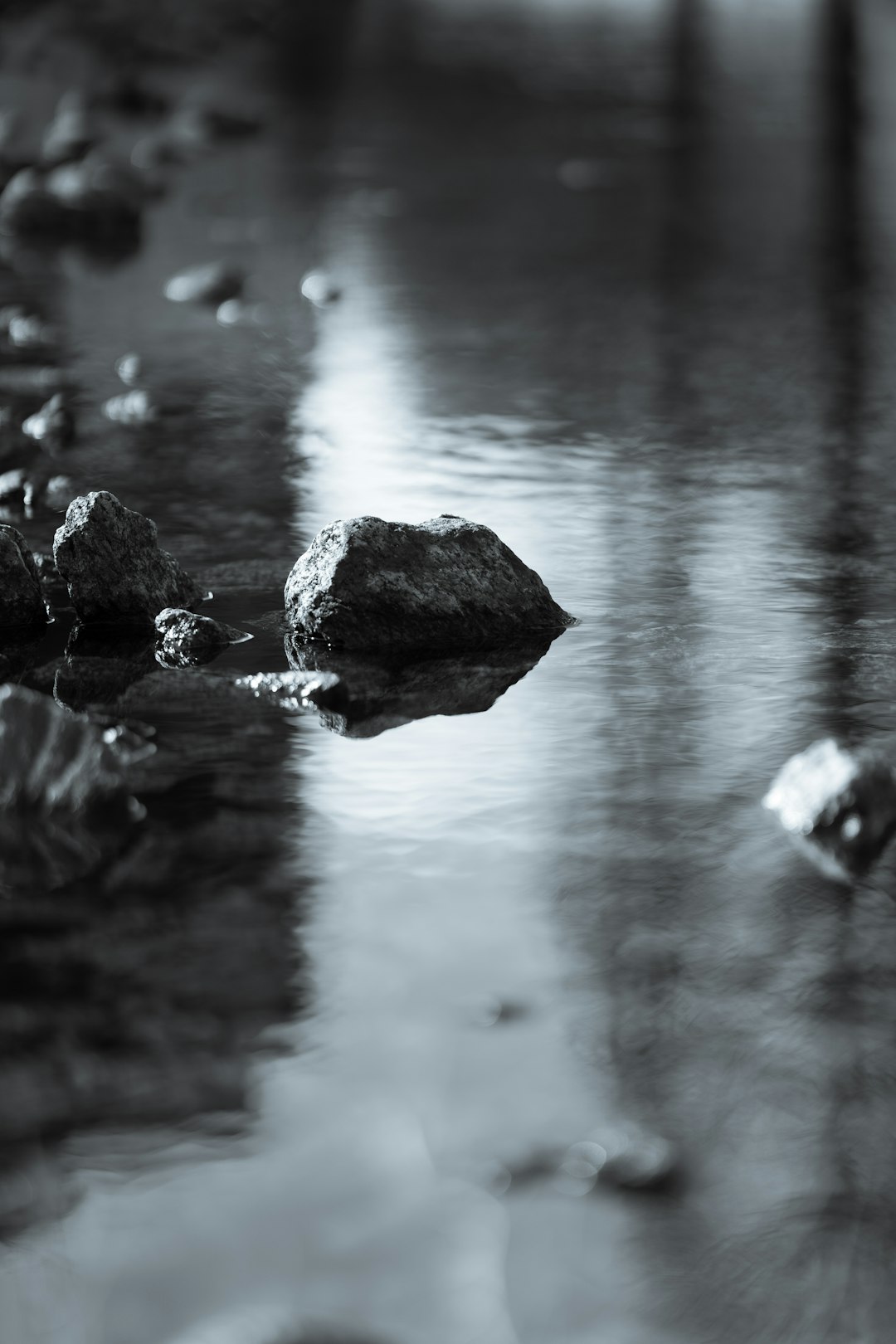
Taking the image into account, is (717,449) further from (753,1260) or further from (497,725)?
(753,1260)

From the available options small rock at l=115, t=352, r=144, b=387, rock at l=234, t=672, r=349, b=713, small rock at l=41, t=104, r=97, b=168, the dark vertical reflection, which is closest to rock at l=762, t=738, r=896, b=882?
the dark vertical reflection

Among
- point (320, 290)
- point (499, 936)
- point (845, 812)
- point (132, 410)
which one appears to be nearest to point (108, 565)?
point (499, 936)

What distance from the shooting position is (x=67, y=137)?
971 cm

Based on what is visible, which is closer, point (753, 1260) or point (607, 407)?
point (753, 1260)

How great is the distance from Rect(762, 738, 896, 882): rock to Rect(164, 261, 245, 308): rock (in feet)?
13.4

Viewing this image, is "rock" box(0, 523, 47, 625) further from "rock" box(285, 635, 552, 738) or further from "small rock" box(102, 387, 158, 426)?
"small rock" box(102, 387, 158, 426)

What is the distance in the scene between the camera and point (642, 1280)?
4.32 feet

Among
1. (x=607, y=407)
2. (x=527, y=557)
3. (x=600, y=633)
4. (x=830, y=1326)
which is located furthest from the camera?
(x=607, y=407)

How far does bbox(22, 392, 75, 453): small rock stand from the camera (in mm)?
3887

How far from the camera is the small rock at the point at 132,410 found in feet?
13.6

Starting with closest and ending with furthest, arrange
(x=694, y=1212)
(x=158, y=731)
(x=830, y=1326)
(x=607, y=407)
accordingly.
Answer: (x=830, y=1326) < (x=694, y=1212) < (x=158, y=731) < (x=607, y=407)

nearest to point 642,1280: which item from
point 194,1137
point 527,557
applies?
point 194,1137

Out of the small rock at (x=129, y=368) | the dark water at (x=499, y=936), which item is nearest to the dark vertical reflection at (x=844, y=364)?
the dark water at (x=499, y=936)

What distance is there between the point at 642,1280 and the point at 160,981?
1.91ft
